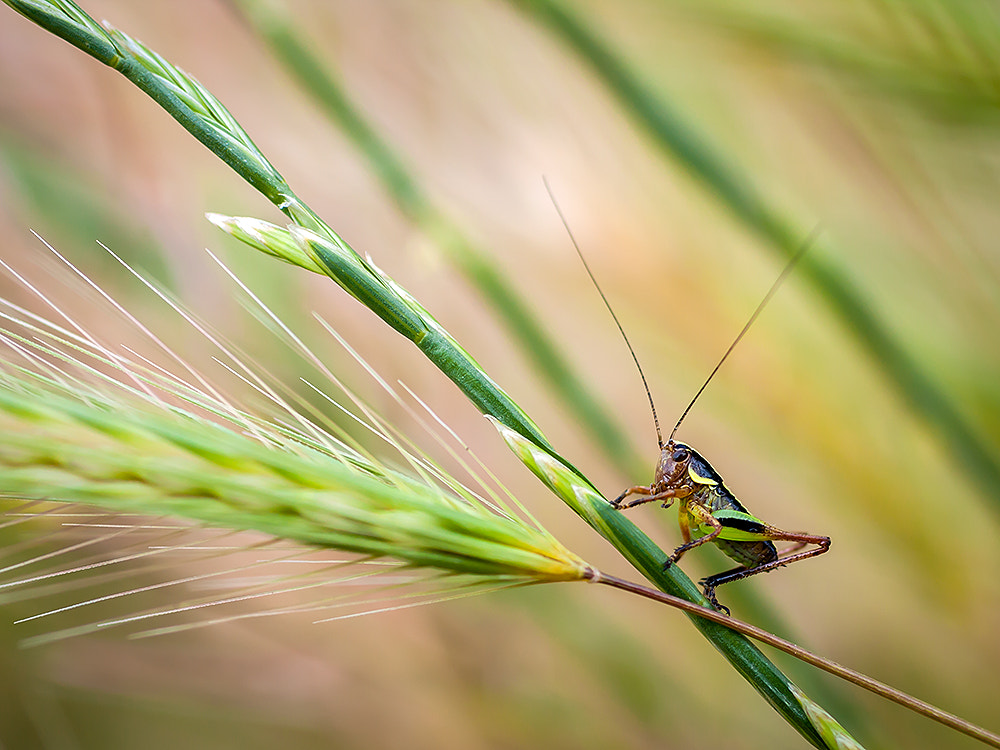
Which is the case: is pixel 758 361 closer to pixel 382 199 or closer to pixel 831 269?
pixel 831 269

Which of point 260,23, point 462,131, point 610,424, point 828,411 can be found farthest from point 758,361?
point 260,23

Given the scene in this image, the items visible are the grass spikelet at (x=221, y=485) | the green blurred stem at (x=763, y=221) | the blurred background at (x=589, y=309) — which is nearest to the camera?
the grass spikelet at (x=221, y=485)

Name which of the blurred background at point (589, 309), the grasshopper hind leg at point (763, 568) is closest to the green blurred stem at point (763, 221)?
the blurred background at point (589, 309)

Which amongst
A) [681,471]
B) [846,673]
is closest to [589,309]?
[681,471]

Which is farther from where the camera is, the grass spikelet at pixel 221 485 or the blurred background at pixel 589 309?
the blurred background at pixel 589 309

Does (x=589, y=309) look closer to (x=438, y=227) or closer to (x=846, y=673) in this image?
(x=438, y=227)

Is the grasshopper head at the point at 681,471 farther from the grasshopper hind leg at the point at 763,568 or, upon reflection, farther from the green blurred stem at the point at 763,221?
the green blurred stem at the point at 763,221

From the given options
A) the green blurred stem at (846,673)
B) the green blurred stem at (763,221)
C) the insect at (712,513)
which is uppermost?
the green blurred stem at (763,221)

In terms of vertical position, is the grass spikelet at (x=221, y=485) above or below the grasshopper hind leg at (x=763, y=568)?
below
